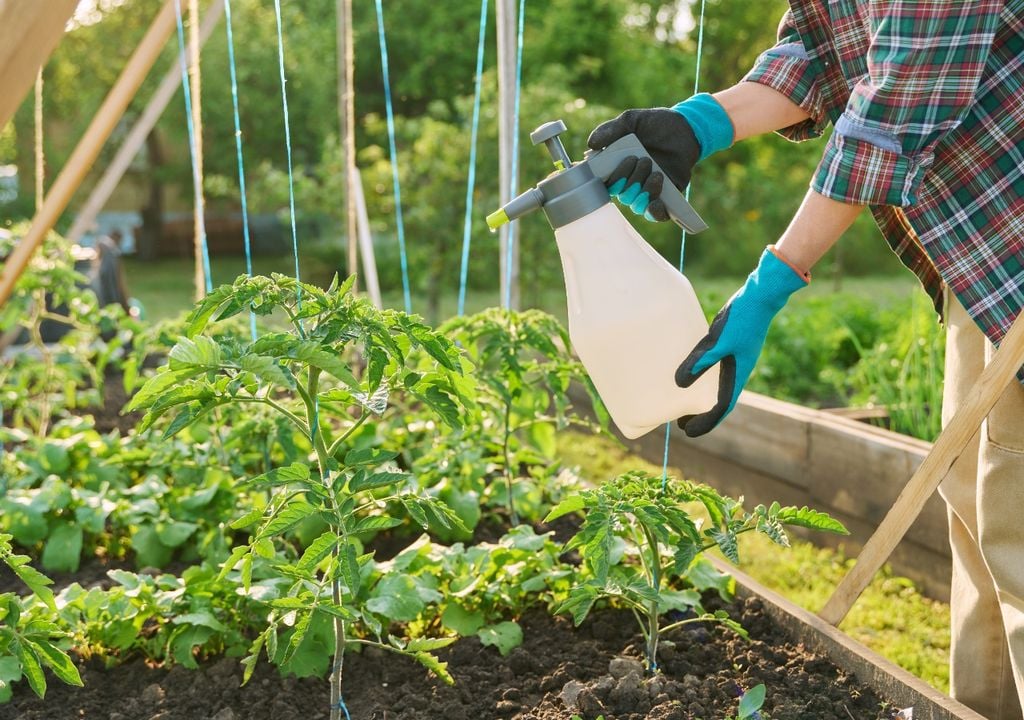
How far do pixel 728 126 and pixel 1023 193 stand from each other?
46cm

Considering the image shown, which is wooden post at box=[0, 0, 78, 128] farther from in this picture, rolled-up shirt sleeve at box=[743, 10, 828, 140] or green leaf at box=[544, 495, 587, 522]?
rolled-up shirt sleeve at box=[743, 10, 828, 140]

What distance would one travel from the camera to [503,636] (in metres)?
2.07

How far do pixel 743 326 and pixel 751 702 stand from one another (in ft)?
1.98

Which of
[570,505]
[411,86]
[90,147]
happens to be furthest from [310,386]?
[411,86]

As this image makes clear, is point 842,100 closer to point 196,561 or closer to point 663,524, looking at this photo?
point 663,524

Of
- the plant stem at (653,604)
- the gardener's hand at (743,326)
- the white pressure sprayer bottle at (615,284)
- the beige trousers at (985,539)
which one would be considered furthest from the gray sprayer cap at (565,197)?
the beige trousers at (985,539)

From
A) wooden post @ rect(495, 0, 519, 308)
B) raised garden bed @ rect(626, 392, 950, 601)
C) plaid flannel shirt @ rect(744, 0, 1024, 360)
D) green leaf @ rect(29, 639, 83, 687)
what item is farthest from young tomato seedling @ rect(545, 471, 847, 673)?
wooden post @ rect(495, 0, 519, 308)

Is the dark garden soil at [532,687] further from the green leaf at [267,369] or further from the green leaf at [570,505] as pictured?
the green leaf at [267,369]

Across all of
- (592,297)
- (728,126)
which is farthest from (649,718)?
(728,126)

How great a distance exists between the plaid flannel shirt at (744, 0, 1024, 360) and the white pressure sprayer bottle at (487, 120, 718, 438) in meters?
0.25

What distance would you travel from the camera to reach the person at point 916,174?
145 cm

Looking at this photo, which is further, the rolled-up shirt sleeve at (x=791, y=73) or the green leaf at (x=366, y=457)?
the rolled-up shirt sleeve at (x=791, y=73)

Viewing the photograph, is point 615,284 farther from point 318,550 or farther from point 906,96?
point 318,550

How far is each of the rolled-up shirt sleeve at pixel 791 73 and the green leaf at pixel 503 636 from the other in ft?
3.47
